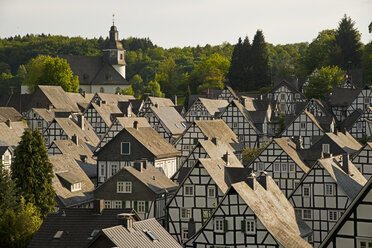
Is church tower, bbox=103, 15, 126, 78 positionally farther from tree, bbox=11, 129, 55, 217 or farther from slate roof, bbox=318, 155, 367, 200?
slate roof, bbox=318, 155, 367, 200

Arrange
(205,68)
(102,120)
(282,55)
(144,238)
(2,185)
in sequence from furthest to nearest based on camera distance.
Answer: (282,55), (205,68), (102,120), (2,185), (144,238)

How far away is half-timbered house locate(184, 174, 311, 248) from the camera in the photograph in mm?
39406

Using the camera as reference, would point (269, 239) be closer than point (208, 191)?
Yes

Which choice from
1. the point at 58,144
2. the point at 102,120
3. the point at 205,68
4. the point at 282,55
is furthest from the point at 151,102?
the point at 282,55

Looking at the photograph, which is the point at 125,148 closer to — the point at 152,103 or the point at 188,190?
the point at 188,190

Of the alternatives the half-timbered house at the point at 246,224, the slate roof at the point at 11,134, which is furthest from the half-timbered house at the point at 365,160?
the slate roof at the point at 11,134

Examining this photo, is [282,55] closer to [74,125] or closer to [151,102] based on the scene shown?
[151,102]

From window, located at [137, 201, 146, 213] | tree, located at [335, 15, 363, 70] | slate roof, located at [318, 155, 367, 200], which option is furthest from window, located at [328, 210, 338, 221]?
tree, located at [335, 15, 363, 70]

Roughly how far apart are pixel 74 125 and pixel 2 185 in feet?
Result: 114

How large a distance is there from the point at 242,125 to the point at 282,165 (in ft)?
77.0

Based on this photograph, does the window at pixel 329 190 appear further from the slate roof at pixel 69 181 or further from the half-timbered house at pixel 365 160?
the slate roof at pixel 69 181

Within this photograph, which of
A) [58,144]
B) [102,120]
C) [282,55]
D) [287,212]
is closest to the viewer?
[287,212]

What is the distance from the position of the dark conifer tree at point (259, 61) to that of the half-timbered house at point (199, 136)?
177 feet

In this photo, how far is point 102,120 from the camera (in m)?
89.9
